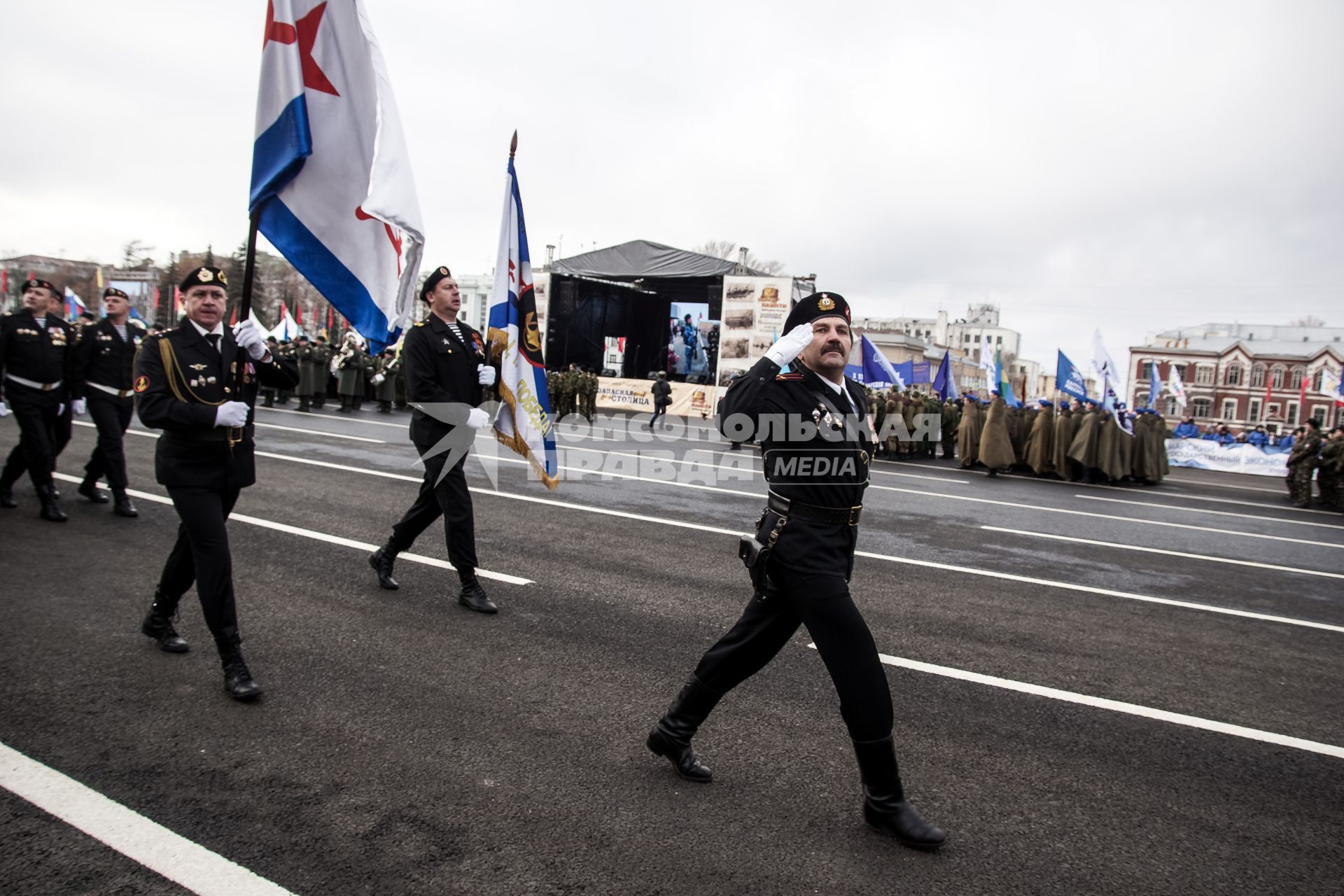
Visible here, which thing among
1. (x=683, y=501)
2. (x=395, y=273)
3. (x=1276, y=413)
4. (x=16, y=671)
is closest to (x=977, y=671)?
(x=395, y=273)

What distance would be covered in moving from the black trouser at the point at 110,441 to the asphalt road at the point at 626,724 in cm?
36

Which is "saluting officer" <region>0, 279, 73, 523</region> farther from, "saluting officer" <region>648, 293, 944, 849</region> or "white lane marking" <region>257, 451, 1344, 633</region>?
"saluting officer" <region>648, 293, 944, 849</region>

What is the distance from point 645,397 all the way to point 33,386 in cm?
2660

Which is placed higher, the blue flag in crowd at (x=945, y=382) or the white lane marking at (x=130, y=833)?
the blue flag in crowd at (x=945, y=382)

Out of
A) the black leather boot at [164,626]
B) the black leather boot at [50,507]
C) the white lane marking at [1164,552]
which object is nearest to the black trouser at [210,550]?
the black leather boot at [164,626]

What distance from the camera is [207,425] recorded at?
3.95 m

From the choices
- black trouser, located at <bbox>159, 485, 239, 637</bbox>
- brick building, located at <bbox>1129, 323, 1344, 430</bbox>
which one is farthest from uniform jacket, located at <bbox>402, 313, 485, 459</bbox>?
brick building, located at <bbox>1129, 323, 1344, 430</bbox>

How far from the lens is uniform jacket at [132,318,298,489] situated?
395cm

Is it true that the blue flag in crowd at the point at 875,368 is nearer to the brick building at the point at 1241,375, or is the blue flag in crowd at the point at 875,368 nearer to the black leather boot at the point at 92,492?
the black leather boot at the point at 92,492

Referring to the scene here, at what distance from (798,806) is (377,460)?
33.0ft

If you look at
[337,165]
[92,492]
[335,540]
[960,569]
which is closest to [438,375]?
[337,165]

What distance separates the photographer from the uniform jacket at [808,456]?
330cm

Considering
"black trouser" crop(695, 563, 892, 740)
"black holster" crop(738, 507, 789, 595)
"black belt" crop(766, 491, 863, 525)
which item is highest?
"black belt" crop(766, 491, 863, 525)

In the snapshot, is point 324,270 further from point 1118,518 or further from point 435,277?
point 1118,518
